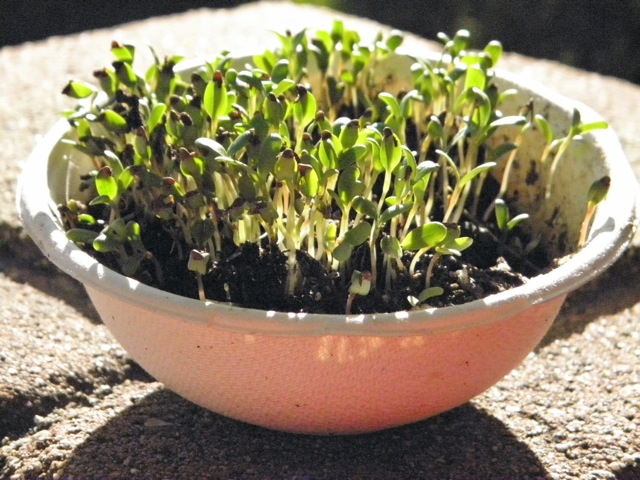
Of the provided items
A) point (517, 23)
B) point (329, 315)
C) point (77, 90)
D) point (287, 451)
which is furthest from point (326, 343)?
point (517, 23)

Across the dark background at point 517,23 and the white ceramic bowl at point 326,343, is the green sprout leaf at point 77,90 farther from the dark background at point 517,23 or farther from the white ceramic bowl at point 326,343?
the dark background at point 517,23

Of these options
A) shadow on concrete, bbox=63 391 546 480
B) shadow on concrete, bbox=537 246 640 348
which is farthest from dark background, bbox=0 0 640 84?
shadow on concrete, bbox=63 391 546 480

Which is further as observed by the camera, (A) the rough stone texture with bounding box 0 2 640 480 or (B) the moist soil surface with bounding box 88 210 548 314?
(A) the rough stone texture with bounding box 0 2 640 480

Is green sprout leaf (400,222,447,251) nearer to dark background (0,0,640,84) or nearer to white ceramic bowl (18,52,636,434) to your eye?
white ceramic bowl (18,52,636,434)

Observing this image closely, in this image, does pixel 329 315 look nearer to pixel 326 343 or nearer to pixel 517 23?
pixel 326 343

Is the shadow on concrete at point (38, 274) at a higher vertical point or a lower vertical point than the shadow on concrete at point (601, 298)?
lower

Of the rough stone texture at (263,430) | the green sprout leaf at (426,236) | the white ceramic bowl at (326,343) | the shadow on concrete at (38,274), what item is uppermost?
the green sprout leaf at (426,236)

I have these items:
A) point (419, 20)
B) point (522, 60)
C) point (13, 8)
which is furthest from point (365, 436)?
point (13, 8)

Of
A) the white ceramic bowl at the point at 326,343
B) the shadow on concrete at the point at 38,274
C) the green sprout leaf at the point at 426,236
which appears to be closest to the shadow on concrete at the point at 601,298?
the white ceramic bowl at the point at 326,343
